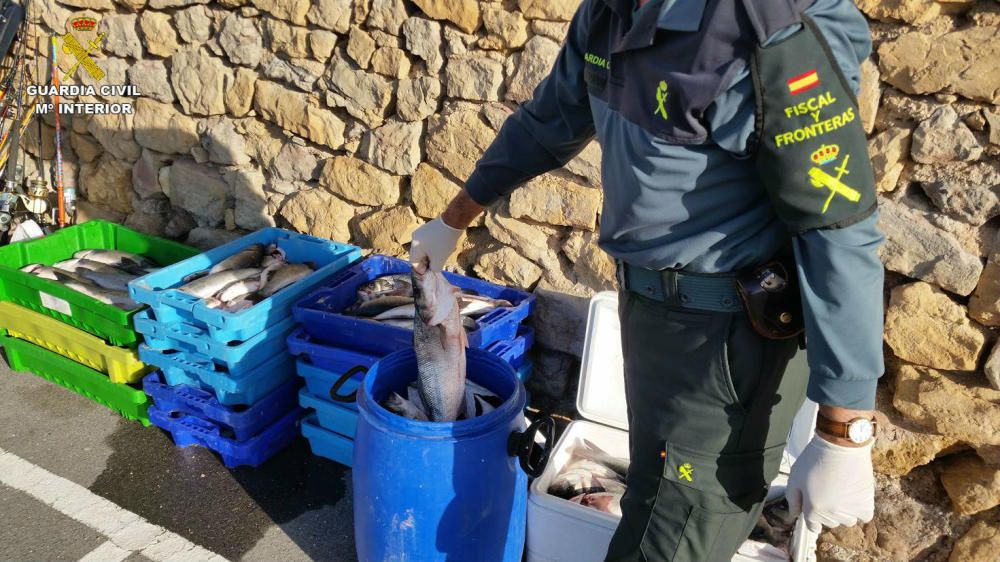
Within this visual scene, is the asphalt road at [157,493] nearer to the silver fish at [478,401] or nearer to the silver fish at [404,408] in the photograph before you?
the silver fish at [404,408]

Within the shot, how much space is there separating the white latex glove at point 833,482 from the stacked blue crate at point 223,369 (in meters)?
2.56

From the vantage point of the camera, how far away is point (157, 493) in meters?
3.62

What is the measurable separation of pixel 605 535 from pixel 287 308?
1.94m

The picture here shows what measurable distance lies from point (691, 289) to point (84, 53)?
5200 millimetres

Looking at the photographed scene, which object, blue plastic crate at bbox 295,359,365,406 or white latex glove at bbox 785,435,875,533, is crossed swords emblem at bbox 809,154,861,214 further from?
blue plastic crate at bbox 295,359,365,406

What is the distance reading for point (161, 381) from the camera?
401cm

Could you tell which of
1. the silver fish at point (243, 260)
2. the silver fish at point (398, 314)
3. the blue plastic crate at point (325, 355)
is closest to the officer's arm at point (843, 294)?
the blue plastic crate at point (325, 355)

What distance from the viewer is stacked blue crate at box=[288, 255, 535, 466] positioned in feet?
11.3

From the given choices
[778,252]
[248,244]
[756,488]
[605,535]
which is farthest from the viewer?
[248,244]

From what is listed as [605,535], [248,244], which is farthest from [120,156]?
[605,535]

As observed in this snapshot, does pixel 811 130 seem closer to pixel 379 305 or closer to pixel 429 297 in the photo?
pixel 429 297

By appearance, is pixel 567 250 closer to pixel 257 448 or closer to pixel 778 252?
pixel 257 448

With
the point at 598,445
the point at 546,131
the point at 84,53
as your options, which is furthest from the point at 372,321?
the point at 84,53

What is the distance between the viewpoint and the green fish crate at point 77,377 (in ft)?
13.4
